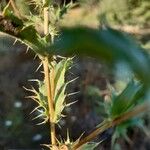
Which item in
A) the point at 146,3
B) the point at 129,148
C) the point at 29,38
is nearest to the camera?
the point at 29,38

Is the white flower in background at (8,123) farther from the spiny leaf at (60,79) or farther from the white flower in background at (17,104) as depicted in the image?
the spiny leaf at (60,79)

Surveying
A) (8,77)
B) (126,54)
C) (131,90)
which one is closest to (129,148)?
(8,77)

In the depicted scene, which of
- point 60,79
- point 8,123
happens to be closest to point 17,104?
point 8,123

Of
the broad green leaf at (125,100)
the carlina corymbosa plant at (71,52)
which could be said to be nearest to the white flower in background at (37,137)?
the carlina corymbosa plant at (71,52)

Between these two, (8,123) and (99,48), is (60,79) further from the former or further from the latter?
(8,123)

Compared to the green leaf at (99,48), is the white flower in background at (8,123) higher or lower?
higher

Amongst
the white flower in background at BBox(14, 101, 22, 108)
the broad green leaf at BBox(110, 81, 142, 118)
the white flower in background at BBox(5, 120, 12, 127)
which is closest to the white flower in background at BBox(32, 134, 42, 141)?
the white flower in background at BBox(5, 120, 12, 127)

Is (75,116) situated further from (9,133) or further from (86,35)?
(86,35)

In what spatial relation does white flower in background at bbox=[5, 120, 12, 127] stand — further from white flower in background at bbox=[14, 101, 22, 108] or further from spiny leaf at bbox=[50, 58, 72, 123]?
spiny leaf at bbox=[50, 58, 72, 123]

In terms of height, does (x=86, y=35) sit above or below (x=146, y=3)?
below
